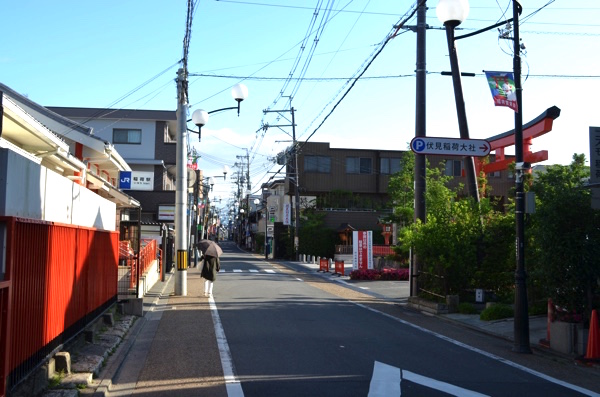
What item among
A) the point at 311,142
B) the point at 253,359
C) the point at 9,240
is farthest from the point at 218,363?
the point at 311,142

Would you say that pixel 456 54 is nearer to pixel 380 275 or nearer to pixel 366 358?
pixel 366 358

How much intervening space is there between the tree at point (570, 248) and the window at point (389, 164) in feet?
153

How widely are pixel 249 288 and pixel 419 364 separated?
1461 cm

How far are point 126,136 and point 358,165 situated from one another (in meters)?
23.8

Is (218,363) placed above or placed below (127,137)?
below

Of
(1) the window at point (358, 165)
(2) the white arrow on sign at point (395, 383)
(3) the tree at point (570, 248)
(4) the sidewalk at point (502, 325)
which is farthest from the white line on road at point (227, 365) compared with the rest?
(1) the window at point (358, 165)

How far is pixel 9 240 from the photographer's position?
5.90 meters

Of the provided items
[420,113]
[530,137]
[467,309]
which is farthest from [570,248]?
[530,137]

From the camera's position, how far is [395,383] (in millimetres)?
8422

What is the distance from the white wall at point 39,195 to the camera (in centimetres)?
603

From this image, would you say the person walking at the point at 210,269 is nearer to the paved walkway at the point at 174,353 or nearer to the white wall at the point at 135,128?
the paved walkway at the point at 174,353

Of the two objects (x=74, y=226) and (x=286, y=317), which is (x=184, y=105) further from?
Result: (x=74, y=226)

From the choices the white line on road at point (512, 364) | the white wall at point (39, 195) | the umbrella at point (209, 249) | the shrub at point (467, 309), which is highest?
the white wall at point (39, 195)

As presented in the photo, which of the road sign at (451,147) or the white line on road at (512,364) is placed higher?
the road sign at (451,147)
